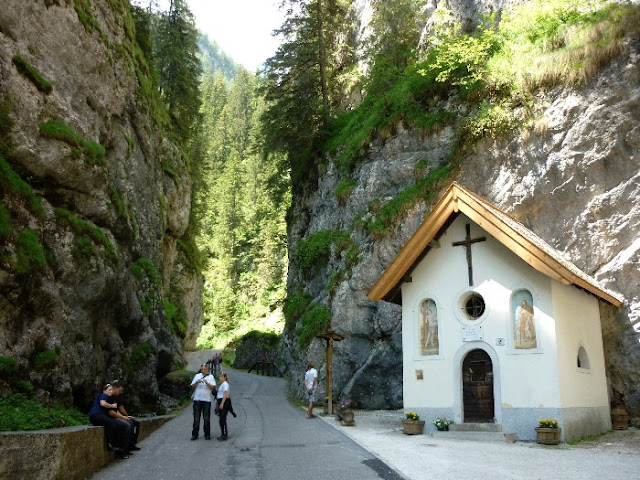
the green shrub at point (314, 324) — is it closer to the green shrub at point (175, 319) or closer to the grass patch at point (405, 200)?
the grass patch at point (405, 200)

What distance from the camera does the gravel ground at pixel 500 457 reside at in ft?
26.6

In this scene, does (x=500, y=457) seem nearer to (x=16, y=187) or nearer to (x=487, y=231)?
(x=487, y=231)

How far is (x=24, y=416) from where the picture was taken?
27.5ft

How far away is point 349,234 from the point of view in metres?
23.8

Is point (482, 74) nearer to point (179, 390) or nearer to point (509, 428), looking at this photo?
point (509, 428)

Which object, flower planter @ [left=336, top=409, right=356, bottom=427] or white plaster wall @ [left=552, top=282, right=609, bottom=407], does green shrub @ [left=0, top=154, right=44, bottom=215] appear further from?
white plaster wall @ [left=552, top=282, right=609, bottom=407]

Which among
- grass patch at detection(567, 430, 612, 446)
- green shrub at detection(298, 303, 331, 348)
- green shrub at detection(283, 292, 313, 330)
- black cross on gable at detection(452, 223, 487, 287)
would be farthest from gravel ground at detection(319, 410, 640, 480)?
green shrub at detection(283, 292, 313, 330)

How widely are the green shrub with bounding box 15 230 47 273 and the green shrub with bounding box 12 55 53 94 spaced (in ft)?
14.3

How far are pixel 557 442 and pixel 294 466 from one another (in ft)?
22.0

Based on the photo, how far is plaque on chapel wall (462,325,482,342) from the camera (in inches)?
543

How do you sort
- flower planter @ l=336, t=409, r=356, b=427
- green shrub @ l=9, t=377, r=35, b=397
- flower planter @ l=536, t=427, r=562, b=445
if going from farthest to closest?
flower planter @ l=336, t=409, r=356, b=427 → flower planter @ l=536, t=427, r=562, b=445 → green shrub @ l=9, t=377, r=35, b=397

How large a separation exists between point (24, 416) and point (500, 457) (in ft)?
28.4

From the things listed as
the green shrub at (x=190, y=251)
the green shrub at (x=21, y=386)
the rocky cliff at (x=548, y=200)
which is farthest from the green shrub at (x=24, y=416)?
the green shrub at (x=190, y=251)

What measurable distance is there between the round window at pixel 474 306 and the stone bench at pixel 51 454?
1004 centimetres
